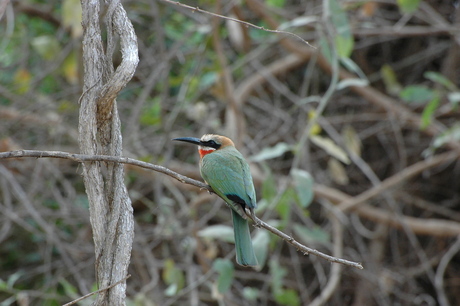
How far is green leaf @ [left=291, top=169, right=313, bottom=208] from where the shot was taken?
2650 millimetres

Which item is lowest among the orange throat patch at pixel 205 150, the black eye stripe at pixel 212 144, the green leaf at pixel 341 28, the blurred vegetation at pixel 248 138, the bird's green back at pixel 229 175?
the blurred vegetation at pixel 248 138

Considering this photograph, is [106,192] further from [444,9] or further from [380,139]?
[444,9]

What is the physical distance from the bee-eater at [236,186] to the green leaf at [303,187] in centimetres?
35

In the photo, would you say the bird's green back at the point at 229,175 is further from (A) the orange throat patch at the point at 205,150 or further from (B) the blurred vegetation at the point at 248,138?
(B) the blurred vegetation at the point at 248,138

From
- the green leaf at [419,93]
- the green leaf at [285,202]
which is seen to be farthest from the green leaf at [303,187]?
the green leaf at [419,93]

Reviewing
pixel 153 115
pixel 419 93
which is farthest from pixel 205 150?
pixel 419 93

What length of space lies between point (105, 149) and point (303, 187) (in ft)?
5.05

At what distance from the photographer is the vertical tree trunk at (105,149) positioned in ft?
4.00

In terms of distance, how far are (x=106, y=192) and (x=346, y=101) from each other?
11.5 ft

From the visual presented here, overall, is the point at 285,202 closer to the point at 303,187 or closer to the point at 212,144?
the point at 303,187

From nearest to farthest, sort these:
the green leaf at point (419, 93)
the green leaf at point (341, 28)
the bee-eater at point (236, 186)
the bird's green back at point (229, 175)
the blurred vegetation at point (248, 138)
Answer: the bee-eater at point (236, 186) → the bird's green back at point (229, 175) → the green leaf at point (341, 28) → the green leaf at point (419, 93) → the blurred vegetation at point (248, 138)

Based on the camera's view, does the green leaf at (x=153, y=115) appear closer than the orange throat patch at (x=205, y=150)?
No

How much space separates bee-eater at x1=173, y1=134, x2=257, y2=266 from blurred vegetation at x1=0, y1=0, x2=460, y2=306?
37.1 inches

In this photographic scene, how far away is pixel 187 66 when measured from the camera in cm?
425
